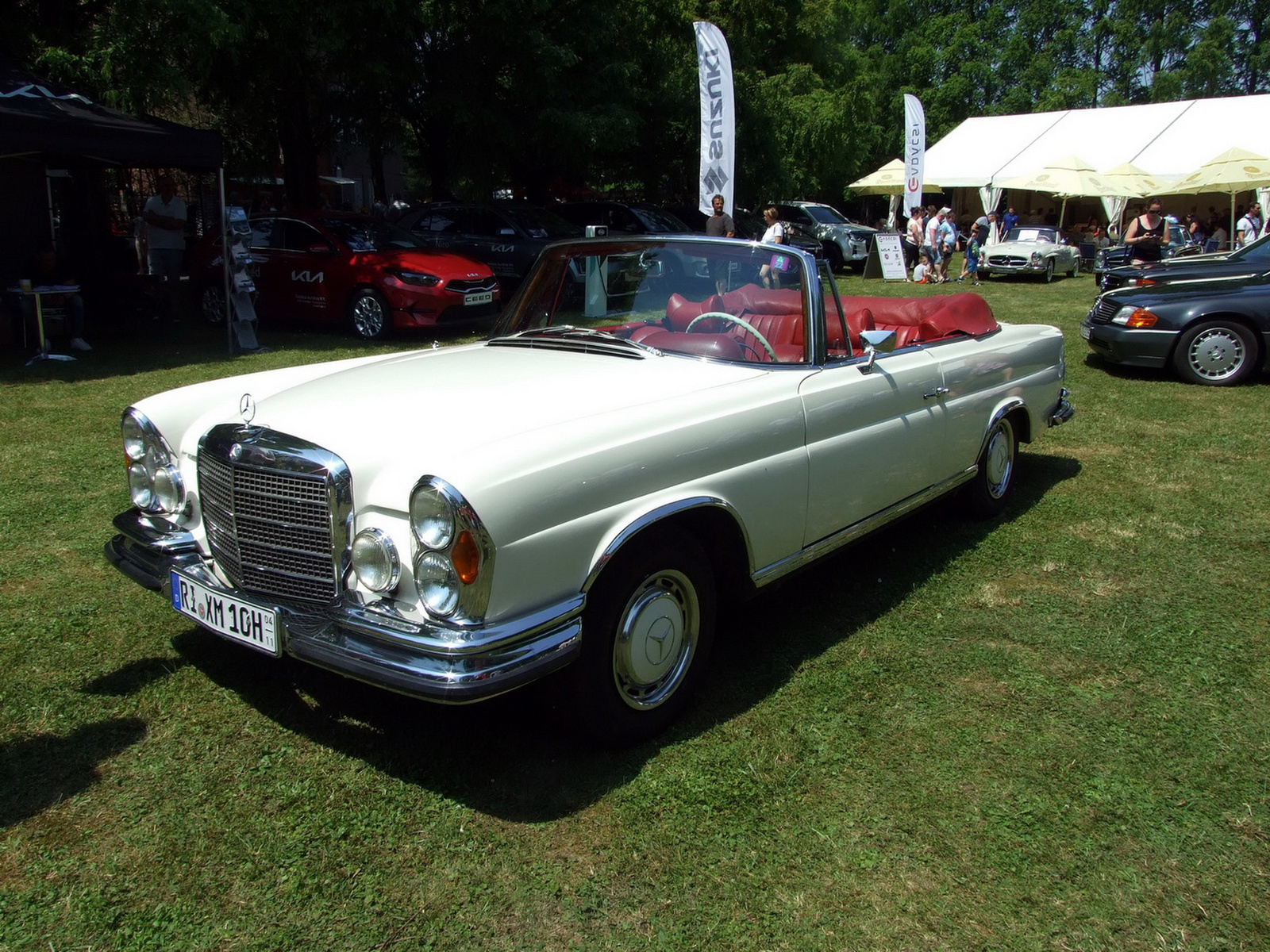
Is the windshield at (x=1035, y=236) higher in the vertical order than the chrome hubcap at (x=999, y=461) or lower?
higher

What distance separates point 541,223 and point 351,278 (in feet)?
14.4

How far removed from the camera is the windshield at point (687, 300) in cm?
389

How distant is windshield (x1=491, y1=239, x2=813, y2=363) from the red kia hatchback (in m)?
7.54

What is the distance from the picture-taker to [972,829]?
280 cm

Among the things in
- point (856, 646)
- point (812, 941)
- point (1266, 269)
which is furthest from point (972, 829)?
point (1266, 269)

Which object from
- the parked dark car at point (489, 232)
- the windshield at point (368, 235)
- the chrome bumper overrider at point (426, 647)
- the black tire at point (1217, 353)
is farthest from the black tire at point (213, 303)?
the black tire at point (1217, 353)

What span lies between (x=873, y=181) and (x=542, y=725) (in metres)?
29.3

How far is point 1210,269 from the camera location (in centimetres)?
1050

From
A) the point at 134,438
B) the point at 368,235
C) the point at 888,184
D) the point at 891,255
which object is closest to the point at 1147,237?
the point at 891,255

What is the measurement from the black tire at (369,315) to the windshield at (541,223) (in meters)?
3.62

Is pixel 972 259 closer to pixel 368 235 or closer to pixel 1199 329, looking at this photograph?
pixel 1199 329

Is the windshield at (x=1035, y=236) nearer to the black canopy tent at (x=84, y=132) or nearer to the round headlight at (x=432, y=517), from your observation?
the black canopy tent at (x=84, y=132)

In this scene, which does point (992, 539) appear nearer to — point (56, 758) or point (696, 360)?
point (696, 360)

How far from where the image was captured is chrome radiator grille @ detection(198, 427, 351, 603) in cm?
284
